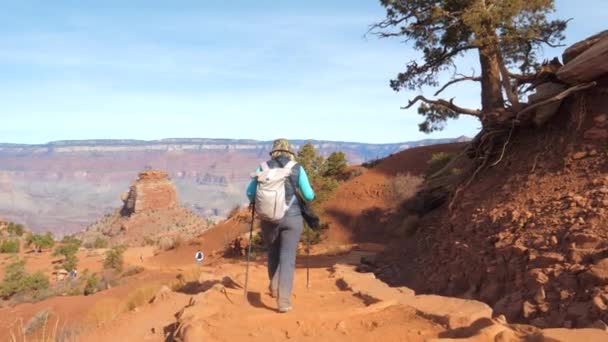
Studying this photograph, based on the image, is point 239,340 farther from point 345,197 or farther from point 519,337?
point 345,197

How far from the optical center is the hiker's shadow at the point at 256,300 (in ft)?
20.6

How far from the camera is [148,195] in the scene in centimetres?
6888

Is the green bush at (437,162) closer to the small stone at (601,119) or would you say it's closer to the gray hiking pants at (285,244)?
the small stone at (601,119)

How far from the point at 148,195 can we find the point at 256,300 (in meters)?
65.3

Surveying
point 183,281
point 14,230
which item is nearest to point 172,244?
point 14,230

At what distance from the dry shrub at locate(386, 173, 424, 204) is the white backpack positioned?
18.1 m

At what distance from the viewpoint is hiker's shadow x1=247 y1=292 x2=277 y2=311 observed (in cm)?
628

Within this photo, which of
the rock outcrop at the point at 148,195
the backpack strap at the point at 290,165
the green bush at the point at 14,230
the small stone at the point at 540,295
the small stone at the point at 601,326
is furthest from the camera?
the rock outcrop at the point at 148,195

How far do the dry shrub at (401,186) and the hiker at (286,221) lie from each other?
702 inches

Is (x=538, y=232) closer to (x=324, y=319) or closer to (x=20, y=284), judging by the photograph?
(x=324, y=319)

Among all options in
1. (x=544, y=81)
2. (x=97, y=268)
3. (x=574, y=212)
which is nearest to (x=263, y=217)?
(x=574, y=212)

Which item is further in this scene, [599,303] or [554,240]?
[554,240]

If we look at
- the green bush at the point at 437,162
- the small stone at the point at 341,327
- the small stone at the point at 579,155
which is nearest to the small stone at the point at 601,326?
the small stone at the point at 341,327

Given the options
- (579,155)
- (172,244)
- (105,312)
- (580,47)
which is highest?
(580,47)
